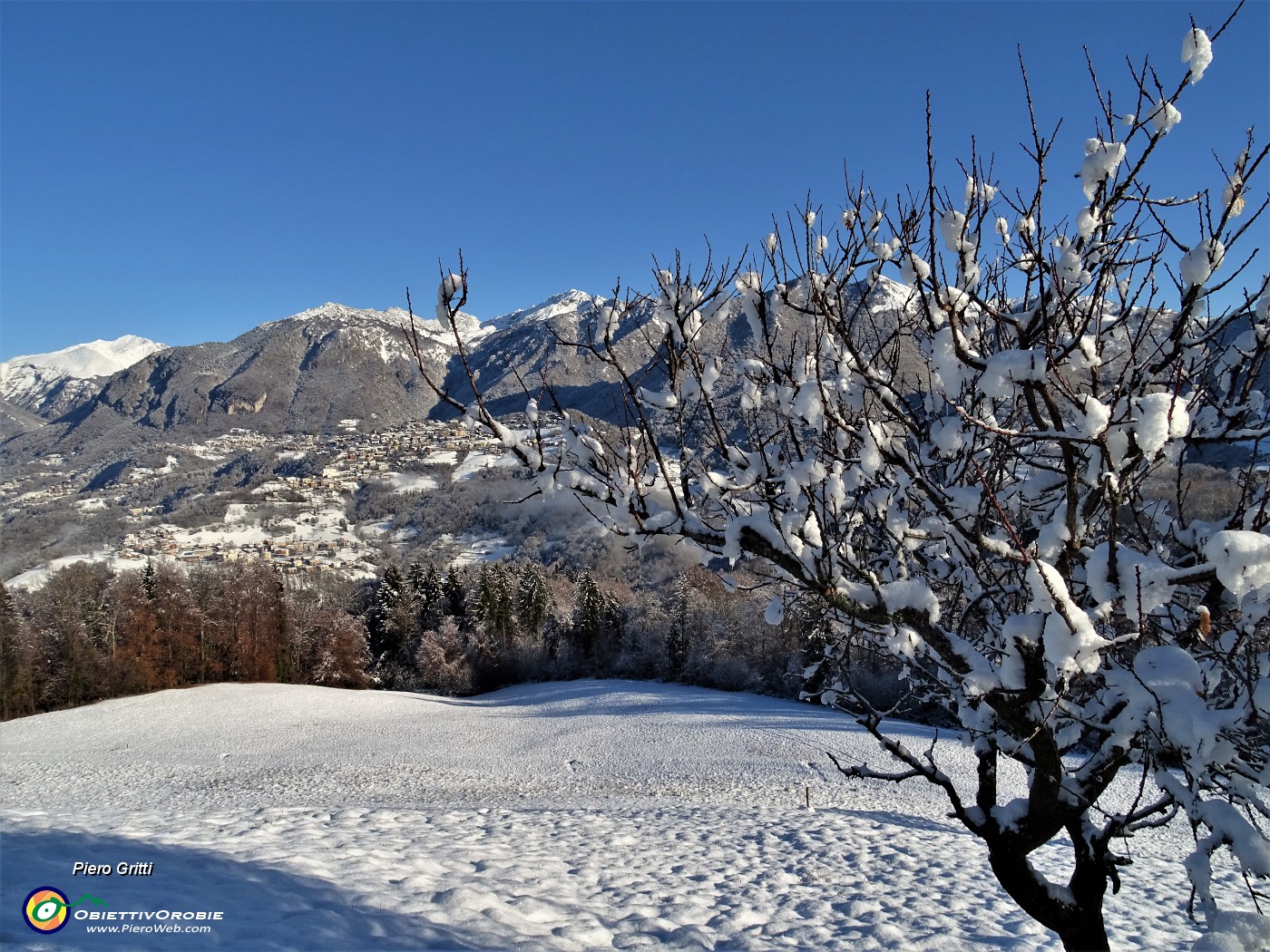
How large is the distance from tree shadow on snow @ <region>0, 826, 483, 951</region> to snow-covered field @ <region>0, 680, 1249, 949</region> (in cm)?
3

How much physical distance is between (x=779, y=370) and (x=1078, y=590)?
5.22 ft

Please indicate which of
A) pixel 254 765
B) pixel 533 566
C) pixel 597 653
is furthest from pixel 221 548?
pixel 254 765

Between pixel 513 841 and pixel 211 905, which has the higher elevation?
pixel 211 905

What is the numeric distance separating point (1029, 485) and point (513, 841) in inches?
331

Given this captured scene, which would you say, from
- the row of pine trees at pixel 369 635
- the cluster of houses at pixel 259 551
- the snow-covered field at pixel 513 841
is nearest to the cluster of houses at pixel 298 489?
the cluster of houses at pixel 259 551

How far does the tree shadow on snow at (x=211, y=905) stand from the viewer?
3703mm

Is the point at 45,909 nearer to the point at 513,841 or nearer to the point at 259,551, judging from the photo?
the point at 513,841

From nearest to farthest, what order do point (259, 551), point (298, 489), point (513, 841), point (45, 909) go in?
point (45, 909)
point (513, 841)
point (259, 551)
point (298, 489)

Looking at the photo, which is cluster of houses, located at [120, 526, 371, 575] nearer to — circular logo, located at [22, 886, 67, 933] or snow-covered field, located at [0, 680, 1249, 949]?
snow-covered field, located at [0, 680, 1249, 949]

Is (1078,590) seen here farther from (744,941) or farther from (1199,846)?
(744,941)

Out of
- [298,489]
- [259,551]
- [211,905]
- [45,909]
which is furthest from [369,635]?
[298,489]

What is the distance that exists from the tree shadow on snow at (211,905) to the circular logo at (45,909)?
45 millimetres

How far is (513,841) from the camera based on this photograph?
8.54 metres

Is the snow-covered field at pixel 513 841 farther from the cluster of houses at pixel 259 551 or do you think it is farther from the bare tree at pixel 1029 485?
the cluster of houses at pixel 259 551
